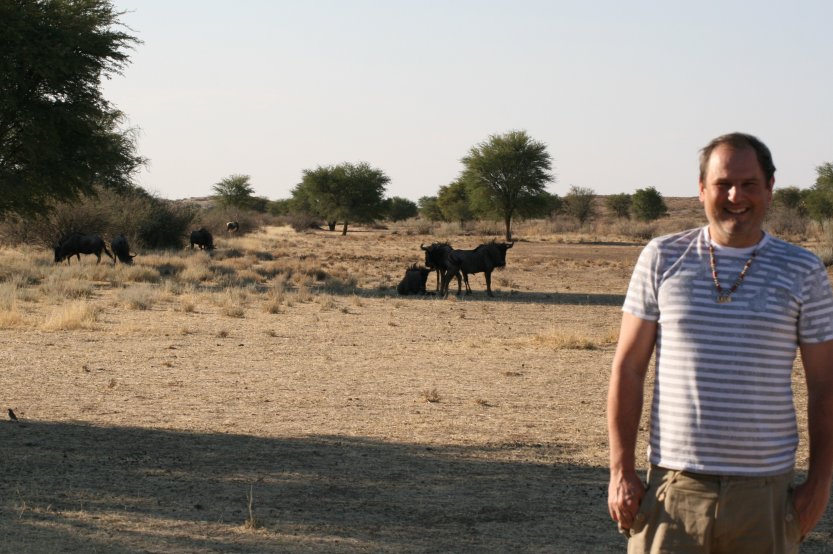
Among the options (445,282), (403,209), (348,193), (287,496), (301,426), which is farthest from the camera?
(403,209)

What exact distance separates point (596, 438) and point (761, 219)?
24.4 ft

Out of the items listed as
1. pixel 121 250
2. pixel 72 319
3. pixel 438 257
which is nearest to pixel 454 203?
pixel 121 250

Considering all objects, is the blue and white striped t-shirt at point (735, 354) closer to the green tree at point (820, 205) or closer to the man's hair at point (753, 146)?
the man's hair at point (753, 146)

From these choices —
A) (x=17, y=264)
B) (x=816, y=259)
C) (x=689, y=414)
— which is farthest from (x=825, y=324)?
(x=17, y=264)

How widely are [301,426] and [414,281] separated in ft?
60.4

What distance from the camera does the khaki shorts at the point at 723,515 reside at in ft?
12.3

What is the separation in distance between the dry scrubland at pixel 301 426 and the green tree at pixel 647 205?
86.6 meters

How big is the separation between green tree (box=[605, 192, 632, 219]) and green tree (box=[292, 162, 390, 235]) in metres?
32.2

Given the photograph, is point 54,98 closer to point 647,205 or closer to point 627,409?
point 627,409

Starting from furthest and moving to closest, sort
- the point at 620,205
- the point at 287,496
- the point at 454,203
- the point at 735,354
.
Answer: the point at 620,205
the point at 454,203
the point at 287,496
the point at 735,354

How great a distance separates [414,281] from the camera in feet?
98.3

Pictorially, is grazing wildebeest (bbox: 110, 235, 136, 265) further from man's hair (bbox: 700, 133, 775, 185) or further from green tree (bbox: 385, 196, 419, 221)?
green tree (bbox: 385, 196, 419, 221)

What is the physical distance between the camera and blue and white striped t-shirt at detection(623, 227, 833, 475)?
12.2 feet

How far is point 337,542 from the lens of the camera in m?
7.34
